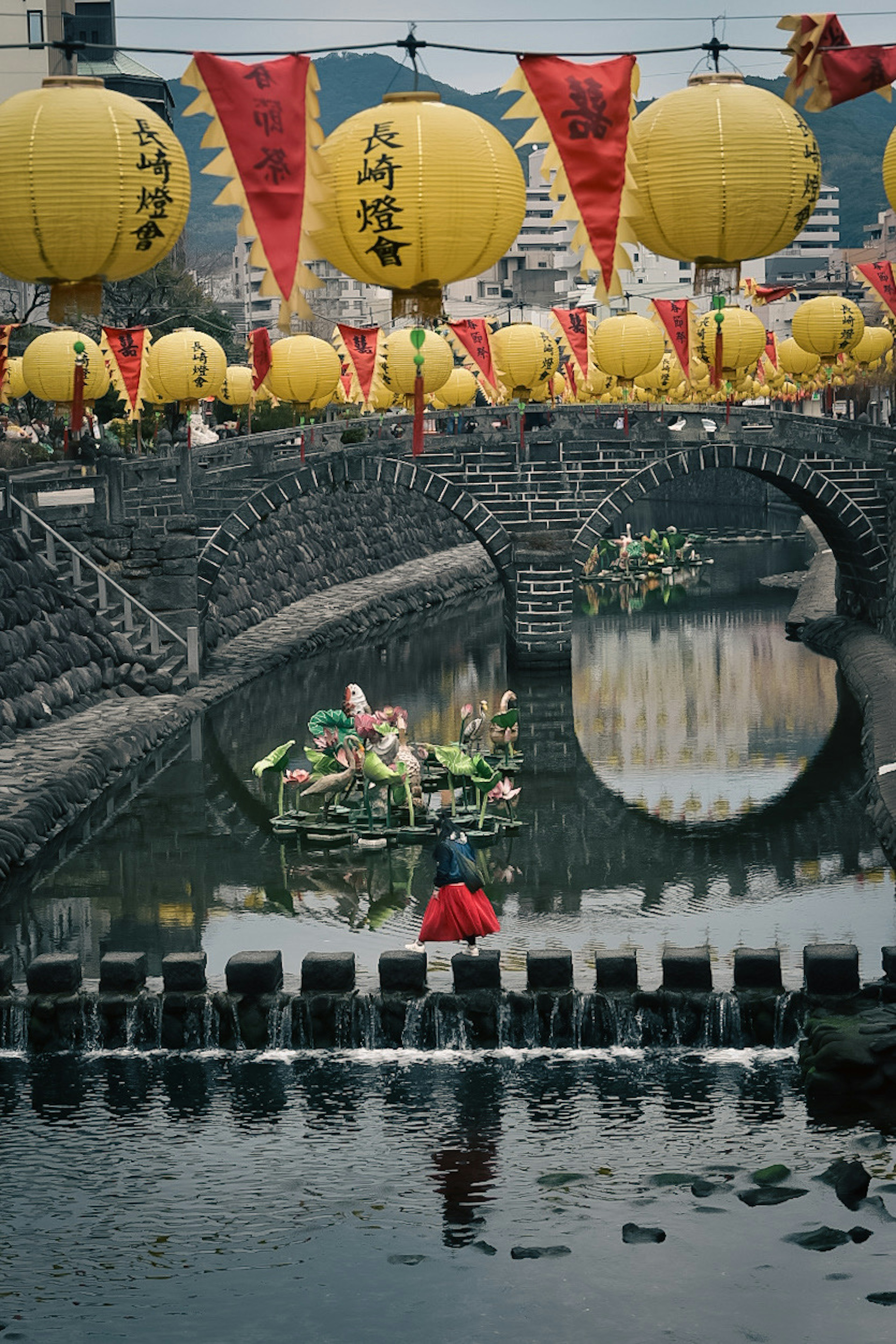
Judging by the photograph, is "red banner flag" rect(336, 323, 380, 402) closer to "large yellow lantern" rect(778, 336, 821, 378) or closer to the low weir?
"large yellow lantern" rect(778, 336, 821, 378)

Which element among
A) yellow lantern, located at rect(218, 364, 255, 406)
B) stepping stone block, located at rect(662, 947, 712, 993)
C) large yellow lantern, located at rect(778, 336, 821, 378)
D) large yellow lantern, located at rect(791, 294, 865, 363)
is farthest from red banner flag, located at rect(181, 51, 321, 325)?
large yellow lantern, located at rect(778, 336, 821, 378)

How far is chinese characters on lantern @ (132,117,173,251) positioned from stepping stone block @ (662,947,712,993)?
8.89 m

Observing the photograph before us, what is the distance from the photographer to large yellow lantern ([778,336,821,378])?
45.2 m

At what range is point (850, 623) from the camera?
145ft

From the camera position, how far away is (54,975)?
18797 millimetres

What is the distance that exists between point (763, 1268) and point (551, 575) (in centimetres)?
2835

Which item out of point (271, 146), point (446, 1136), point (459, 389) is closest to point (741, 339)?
point (459, 389)

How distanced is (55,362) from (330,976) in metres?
18.8

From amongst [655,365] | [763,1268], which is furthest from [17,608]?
[763,1268]

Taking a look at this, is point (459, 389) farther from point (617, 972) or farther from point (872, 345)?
point (617, 972)

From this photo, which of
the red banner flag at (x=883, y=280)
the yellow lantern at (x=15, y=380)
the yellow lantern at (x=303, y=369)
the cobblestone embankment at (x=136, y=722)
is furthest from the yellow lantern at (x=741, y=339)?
the yellow lantern at (x=15, y=380)

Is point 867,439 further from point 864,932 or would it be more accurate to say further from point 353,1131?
point 353,1131

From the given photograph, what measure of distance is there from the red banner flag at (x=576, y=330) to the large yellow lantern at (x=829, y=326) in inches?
186

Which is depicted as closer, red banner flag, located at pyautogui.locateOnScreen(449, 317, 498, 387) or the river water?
the river water
